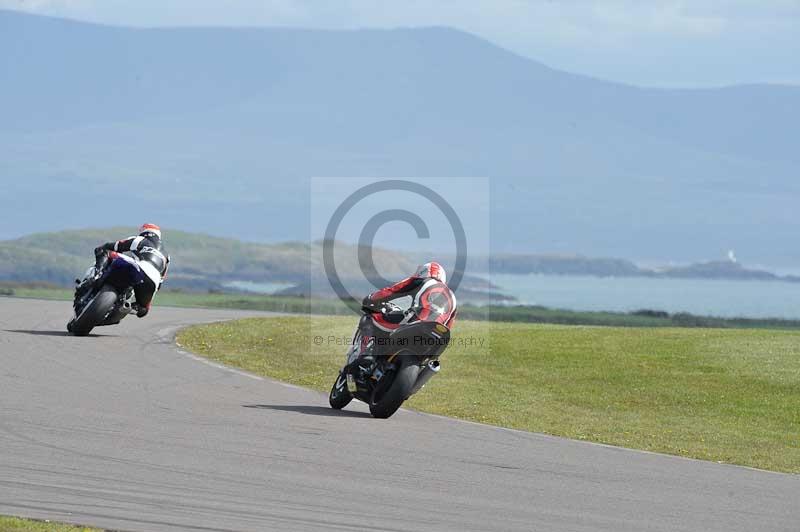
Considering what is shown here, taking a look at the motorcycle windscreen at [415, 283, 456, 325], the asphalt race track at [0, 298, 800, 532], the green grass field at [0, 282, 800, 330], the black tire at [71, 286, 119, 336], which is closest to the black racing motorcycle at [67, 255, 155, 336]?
the black tire at [71, 286, 119, 336]

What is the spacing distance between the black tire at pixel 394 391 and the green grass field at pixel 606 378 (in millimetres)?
1522

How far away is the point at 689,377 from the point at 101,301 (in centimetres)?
1051

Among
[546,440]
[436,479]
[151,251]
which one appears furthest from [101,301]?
[436,479]

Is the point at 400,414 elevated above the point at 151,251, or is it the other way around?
the point at 151,251

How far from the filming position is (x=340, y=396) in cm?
1908

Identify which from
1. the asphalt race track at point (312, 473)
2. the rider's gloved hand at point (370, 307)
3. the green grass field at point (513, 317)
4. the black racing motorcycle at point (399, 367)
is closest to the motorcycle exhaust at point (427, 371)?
the black racing motorcycle at point (399, 367)

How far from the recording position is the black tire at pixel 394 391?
1809 centimetres

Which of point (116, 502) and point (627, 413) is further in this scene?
point (627, 413)

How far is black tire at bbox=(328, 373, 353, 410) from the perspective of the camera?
19.0 m

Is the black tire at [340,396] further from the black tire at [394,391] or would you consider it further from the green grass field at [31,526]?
the green grass field at [31,526]

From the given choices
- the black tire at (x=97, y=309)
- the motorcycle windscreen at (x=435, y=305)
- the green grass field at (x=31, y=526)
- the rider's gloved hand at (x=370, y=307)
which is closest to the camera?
the green grass field at (x=31, y=526)

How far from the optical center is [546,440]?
684 inches

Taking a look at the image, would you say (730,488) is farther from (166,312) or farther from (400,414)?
(166,312)

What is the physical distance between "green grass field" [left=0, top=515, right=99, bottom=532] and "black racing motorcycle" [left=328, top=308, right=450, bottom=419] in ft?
24.3
